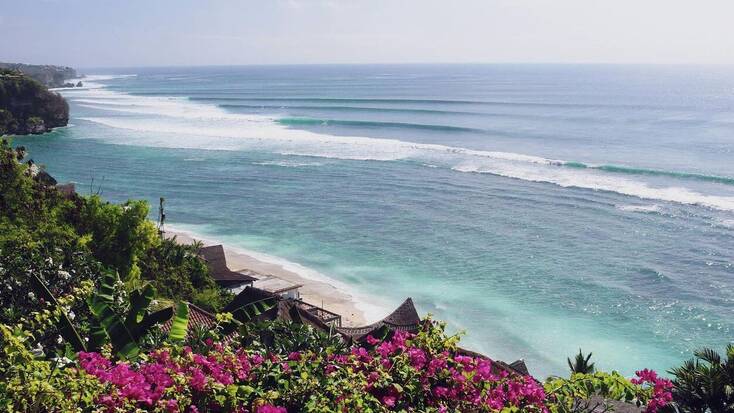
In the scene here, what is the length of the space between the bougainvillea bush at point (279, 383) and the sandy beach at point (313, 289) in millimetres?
16225

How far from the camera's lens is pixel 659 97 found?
100375 millimetres

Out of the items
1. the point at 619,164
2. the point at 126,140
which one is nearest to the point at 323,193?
the point at 619,164

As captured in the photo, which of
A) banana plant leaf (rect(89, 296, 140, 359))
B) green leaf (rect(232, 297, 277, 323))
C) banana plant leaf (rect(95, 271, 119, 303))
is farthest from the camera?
green leaf (rect(232, 297, 277, 323))

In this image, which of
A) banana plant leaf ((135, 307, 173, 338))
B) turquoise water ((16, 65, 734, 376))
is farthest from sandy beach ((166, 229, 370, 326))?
banana plant leaf ((135, 307, 173, 338))

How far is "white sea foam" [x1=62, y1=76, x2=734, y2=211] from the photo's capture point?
3984cm

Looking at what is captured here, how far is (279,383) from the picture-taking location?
491 centimetres

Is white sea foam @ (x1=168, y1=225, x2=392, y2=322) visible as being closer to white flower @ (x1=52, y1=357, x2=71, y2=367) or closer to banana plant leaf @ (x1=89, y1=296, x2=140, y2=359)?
banana plant leaf @ (x1=89, y1=296, x2=140, y2=359)

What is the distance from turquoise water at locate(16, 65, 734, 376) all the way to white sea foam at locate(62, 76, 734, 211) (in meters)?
0.27

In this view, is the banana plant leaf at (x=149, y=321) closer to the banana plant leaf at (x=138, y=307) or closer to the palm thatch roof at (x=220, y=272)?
the banana plant leaf at (x=138, y=307)

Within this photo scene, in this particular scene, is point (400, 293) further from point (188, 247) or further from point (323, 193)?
point (323, 193)

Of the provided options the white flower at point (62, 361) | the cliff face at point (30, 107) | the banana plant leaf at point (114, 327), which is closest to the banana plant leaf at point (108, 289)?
the banana plant leaf at point (114, 327)

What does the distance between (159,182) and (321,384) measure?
4035 cm

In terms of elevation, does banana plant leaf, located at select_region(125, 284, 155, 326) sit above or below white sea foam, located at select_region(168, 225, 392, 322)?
above

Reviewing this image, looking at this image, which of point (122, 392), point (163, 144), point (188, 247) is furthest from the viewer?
point (163, 144)
